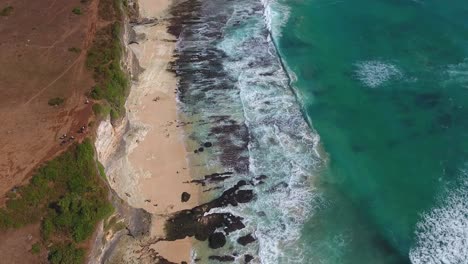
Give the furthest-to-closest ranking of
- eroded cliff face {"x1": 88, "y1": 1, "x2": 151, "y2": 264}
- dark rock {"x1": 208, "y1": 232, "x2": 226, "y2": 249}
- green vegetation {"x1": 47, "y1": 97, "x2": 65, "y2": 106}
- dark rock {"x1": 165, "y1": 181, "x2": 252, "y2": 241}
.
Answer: green vegetation {"x1": 47, "y1": 97, "x2": 65, "y2": 106} < dark rock {"x1": 165, "y1": 181, "x2": 252, "y2": 241} < dark rock {"x1": 208, "y1": 232, "x2": 226, "y2": 249} < eroded cliff face {"x1": 88, "y1": 1, "x2": 151, "y2": 264}

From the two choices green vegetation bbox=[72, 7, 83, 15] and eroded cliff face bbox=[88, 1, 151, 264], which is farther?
green vegetation bbox=[72, 7, 83, 15]

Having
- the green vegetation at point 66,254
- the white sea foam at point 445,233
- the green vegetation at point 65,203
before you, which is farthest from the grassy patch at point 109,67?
the white sea foam at point 445,233

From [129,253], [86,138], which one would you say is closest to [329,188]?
[129,253]

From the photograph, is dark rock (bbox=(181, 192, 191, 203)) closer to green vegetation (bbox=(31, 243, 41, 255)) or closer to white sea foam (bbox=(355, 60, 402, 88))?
green vegetation (bbox=(31, 243, 41, 255))

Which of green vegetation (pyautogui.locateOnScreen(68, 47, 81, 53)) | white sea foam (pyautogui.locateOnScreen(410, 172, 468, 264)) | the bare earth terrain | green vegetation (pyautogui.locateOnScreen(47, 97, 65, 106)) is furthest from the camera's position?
green vegetation (pyautogui.locateOnScreen(68, 47, 81, 53))

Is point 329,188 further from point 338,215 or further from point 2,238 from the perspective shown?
point 2,238

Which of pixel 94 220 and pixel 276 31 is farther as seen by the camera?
pixel 276 31

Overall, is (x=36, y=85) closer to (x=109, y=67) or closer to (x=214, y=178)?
(x=109, y=67)

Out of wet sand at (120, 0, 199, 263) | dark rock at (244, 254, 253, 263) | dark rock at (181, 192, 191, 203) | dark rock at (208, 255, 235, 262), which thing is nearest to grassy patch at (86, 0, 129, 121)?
wet sand at (120, 0, 199, 263)
